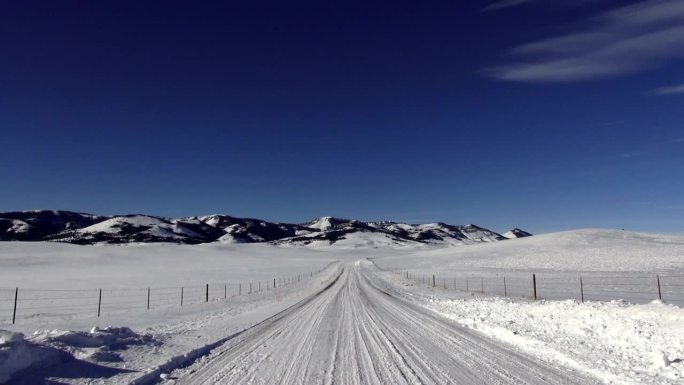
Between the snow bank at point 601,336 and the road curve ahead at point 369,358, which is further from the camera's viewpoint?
the snow bank at point 601,336

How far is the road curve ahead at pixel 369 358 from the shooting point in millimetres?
8562

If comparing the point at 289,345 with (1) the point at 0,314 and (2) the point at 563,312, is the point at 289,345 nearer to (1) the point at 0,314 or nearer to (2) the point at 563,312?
(2) the point at 563,312

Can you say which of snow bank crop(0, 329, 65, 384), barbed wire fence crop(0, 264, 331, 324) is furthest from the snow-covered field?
barbed wire fence crop(0, 264, 331, 324)

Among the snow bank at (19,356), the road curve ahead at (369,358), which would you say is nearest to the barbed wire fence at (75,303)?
the road curve ahead at (369,358)

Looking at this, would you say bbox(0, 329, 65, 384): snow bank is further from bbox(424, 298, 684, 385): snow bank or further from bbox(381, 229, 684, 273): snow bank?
bbox(381, 229, 684, 273): snow bank

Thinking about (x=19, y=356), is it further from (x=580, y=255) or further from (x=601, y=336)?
(x=580, y=255)

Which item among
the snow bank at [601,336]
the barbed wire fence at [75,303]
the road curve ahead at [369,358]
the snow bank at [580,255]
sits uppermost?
the snow bank at [580,255]

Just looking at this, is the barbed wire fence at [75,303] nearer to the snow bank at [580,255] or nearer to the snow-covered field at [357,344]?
the snow-covered field at [357,344]

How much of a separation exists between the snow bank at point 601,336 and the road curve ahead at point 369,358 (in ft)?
2.29

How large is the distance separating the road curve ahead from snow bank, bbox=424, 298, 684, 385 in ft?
2.29

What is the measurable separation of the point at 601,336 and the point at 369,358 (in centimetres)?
651

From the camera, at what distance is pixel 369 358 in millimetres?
10453

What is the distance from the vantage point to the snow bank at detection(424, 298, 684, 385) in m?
8.84

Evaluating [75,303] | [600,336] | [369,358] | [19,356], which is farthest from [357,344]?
[75,303]
